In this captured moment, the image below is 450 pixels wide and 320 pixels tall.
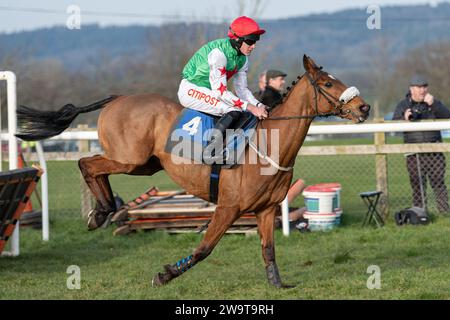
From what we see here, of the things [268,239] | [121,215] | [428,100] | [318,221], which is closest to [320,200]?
[318,221]

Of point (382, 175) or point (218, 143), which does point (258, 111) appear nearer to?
point (218, 143)

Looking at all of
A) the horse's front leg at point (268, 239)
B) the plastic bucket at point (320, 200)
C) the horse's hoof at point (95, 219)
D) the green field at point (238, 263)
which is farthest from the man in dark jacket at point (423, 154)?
the horse's hoof at point (95, 219)

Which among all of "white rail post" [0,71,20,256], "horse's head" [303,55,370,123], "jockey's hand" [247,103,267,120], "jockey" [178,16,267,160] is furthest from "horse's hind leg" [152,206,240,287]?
"white rail post" [0,71,20,256]

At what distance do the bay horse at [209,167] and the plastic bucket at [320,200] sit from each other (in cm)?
326

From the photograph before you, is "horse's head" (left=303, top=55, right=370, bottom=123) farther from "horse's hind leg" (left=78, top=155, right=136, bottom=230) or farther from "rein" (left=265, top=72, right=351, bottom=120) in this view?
"horse's hind leg" (left=78, top=155, right=136, bottom=230)

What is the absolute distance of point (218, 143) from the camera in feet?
21.9

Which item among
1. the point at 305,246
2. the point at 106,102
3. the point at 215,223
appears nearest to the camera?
the point at 215,223

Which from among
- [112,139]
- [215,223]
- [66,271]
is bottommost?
[66,271]

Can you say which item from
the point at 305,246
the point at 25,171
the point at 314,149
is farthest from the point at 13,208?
the point at 314,149

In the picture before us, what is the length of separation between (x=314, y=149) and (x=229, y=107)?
4087 millimetres

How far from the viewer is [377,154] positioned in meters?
10.6

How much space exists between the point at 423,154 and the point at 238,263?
12.2 feet

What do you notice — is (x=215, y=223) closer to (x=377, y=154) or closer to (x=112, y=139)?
(x=112, y=139)

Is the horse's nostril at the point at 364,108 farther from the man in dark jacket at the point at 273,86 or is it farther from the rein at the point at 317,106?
the man in dark jacket at the point at 273,86
